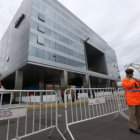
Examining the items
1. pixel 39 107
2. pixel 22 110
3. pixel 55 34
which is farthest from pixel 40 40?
pixel 22 110

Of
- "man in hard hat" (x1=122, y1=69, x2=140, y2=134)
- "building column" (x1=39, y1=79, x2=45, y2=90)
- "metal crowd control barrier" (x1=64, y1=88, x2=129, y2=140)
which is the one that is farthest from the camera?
"building column" (x1=39, y1=79, x2=45, y2=90)

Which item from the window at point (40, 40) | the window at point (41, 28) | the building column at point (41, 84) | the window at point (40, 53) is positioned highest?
the window at point (41, 28)

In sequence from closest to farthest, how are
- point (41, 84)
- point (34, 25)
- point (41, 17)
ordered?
point (34, 25) < point (41, 17) < point (41, 84)

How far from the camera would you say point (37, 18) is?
67.2 ft

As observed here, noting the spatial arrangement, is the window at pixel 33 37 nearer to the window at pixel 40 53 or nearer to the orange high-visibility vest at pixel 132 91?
the window at pixel 40 53

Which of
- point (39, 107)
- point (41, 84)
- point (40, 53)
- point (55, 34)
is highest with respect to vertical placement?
point (55, 34)

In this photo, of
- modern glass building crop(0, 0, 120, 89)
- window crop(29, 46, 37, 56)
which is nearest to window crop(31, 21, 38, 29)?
modern glass building crop(0, 0, 120, 89)

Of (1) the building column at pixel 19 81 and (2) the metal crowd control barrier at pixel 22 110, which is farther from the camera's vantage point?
(1) the building column at pixel 19 81

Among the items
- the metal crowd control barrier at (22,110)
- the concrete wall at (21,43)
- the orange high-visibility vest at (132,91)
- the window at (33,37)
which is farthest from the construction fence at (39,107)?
the window at (33,37)

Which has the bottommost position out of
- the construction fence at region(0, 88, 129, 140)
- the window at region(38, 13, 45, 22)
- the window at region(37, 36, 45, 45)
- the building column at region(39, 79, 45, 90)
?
the construction fence at region(0, 88, 129, 140)

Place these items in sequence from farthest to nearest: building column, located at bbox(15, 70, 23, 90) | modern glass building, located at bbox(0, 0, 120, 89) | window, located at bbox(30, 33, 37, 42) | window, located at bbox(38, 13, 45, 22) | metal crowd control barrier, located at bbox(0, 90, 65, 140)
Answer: window, located at bbox(38, 13, 45, 22) → modern glass building, located at bbox(0, 0, 120, 89) → window, located at bbox(30, 33, 37, 42) → building column, located at bbox(15, 70, 23, 90) → metal crowd control barrier, located at bbox(0, 90, 65, 140)

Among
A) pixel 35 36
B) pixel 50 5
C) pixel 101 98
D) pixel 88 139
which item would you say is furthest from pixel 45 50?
pixel 88 139

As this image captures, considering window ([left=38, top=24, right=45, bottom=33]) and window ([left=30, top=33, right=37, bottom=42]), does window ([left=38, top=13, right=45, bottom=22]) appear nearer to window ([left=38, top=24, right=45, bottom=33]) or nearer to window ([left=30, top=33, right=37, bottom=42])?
window ([left=38, top=24, right=45, bottom=33])

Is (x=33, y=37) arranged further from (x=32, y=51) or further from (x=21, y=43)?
(x=21, y=43)
